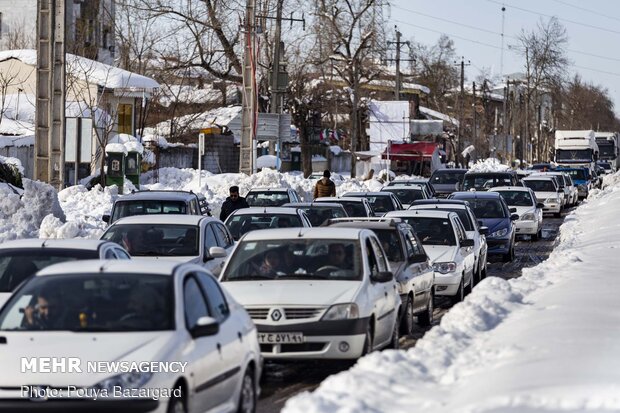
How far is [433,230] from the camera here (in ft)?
69.8

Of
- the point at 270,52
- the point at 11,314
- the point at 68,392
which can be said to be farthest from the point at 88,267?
the point at 270,52

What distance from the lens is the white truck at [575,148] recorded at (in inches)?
3095

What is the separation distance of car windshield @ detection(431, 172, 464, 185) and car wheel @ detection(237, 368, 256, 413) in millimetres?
38935

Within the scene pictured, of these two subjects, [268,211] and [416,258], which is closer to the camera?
[416,258]

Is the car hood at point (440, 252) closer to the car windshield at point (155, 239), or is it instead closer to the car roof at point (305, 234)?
the car windshield at point (155, 239)

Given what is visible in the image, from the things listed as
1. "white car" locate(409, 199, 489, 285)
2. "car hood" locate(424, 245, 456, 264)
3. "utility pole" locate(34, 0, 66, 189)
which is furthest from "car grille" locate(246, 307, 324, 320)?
"utility pole" locate(34, 0, 66, 189)

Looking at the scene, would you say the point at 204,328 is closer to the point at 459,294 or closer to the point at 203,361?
the point at 203,361

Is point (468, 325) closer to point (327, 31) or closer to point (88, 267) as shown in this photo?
point (88, 267)

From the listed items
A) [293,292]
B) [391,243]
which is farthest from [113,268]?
[391,243]

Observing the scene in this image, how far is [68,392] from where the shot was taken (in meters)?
7.90

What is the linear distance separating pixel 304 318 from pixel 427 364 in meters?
2.42

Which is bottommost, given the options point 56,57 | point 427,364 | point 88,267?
point 427,364

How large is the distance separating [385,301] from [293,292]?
4.58 ft

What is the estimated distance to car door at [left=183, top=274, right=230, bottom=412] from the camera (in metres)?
8.45
